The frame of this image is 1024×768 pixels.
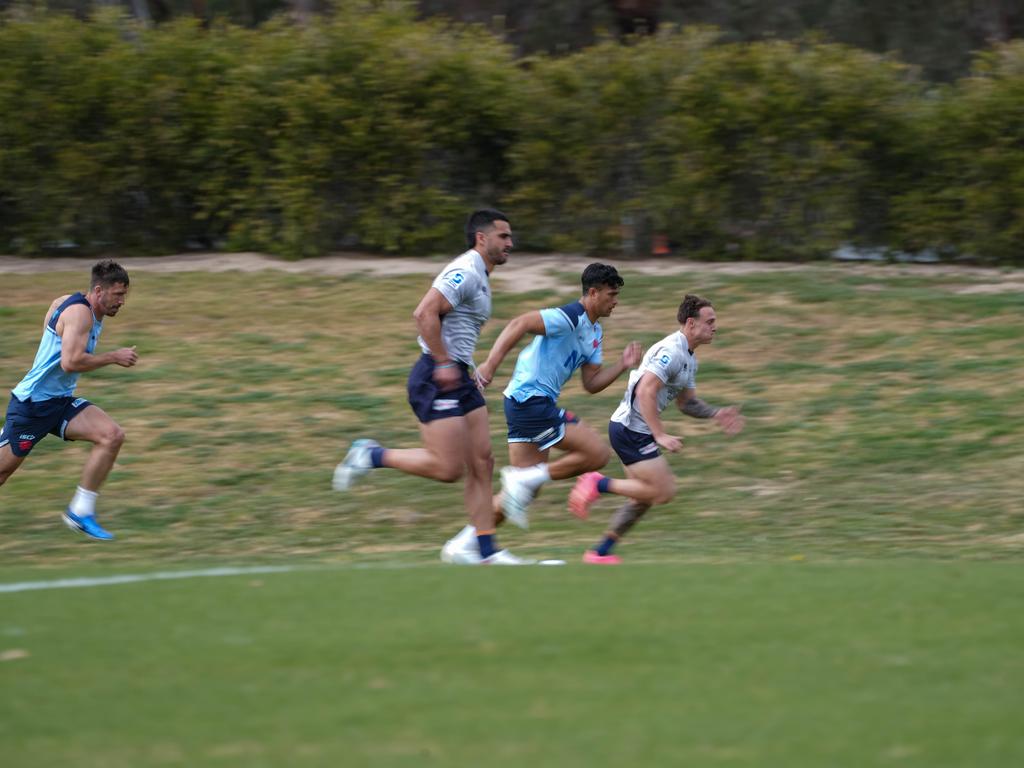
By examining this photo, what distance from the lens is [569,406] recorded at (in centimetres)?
1259

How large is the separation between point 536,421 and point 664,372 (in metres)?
0.85

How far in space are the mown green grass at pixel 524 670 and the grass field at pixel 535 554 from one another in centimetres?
2

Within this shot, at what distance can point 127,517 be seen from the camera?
9945mm

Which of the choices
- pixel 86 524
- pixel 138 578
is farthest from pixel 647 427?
pixel 86 524

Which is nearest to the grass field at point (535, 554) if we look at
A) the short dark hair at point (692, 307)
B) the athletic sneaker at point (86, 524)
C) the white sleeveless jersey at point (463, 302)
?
the athletic sneaker at point (86, 524)

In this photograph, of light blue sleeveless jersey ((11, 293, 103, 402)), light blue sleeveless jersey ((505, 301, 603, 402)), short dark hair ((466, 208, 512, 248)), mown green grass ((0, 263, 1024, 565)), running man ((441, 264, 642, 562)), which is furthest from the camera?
mown green grass ((0, 263, 1024, 565))

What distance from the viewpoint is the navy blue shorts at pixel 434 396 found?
314 inches

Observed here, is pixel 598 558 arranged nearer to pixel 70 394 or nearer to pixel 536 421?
pixel 536 421

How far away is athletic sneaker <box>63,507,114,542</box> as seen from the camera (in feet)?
30.2

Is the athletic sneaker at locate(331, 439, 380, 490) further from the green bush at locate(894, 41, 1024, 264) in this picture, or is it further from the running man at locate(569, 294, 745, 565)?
the green bush at locate(894, 41, 1024, 264)

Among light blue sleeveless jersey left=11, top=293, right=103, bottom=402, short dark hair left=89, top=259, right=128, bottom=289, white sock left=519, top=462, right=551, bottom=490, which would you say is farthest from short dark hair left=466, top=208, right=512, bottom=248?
light blue sleeveless jersey left=11, top=293, right=103, bottom=402

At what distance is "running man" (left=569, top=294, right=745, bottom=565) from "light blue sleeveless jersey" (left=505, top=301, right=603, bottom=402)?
0.43 m

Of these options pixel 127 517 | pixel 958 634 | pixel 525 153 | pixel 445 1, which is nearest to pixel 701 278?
pixel 525 153

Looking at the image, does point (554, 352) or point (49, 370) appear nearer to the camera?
point (554, 352)
